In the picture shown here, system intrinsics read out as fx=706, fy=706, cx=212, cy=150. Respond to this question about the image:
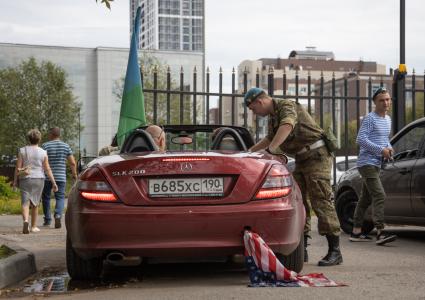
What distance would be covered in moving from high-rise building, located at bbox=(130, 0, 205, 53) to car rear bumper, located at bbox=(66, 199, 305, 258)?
555ft

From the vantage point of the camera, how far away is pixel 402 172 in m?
8.73

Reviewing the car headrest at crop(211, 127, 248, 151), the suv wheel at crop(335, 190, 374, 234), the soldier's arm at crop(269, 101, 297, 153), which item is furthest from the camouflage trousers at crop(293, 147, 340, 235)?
the suv wheel at crop(335, 190, 374, 234)

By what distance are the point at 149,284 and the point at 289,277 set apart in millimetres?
1144

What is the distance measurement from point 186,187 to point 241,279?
104cm

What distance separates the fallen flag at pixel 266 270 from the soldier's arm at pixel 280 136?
117cm

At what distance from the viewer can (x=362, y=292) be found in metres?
5.05

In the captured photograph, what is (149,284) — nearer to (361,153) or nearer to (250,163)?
(250,163)

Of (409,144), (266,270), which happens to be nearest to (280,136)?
(266,270)

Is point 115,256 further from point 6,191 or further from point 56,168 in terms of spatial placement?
point 6,191

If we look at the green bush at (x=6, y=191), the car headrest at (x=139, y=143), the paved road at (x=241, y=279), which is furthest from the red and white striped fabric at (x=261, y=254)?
the green bush at (x=6, y=191)

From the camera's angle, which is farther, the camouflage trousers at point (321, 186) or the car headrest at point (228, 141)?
the camouflage trousers at point (321, 186)

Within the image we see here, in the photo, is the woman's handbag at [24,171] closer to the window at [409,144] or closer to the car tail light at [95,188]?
the window at [409,144]

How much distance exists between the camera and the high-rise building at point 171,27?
568ft

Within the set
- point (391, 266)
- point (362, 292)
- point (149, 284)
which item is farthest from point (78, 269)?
point (391, 266)
